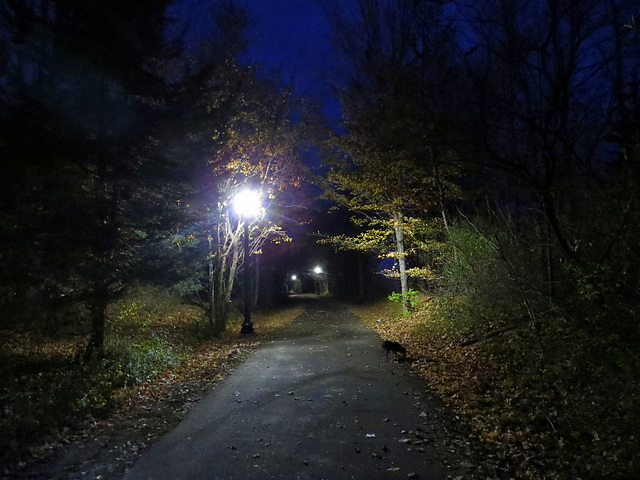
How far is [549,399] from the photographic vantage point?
6.11 meters

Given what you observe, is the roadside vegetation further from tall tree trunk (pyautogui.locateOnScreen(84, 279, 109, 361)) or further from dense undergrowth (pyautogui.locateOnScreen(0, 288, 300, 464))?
tall tree trunk (pyautogui.locateOnScreen(84, 279, 109, 361))

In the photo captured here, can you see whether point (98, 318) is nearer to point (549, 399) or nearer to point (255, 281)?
point (549, 399)

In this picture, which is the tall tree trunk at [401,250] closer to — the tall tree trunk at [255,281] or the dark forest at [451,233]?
the dark forest at [451,233]

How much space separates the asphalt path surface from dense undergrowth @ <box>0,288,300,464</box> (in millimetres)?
1593

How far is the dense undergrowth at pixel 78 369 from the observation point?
5633 mm

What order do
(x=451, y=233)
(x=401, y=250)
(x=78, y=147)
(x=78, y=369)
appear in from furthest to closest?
(x=401, y=250) < (x=451, y=233) < (x=78, y=147) < (x=78, y=369)

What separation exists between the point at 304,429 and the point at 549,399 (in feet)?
11.8

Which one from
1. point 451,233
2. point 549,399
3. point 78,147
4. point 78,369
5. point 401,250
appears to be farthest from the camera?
point 401,250

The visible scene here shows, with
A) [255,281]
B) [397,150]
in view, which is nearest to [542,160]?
[397,150]

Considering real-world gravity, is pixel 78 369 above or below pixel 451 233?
below

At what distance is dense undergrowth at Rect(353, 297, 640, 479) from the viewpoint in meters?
4.45

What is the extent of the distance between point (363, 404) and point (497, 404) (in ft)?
6.71

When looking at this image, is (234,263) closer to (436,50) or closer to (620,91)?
(436,50)

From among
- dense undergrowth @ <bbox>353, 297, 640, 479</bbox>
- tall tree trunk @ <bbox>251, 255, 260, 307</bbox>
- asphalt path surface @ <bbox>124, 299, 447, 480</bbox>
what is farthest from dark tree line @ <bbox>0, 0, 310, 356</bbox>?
tall tree trunk @ <bbox>251, 255, 260, 307</bbox>
